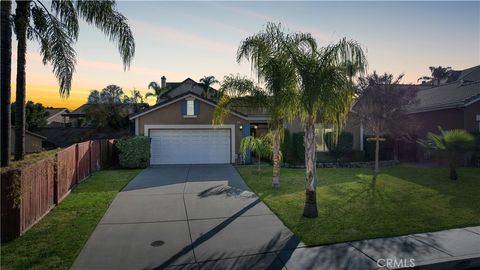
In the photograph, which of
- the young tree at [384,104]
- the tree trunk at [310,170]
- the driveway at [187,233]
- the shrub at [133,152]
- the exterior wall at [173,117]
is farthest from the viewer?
the exterior wall at [173,117]

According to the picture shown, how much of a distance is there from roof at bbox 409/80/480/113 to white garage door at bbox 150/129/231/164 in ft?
33.7

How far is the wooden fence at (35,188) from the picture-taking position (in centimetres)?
559

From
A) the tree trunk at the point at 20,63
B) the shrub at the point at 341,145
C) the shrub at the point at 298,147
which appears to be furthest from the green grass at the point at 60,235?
the shrub at the point at 341,145

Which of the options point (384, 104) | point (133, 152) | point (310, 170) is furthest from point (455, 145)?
point (133, 152)

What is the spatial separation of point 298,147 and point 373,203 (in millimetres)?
8302

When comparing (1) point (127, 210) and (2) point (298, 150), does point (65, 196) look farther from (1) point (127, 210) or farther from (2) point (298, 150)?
(2) point (298, 150)

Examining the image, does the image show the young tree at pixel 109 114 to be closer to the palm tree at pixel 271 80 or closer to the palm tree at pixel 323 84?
the palm tree at pixel 271 80

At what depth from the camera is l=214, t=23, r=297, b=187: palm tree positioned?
7.65 meters

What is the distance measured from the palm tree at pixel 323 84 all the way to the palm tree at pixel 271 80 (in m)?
0.40

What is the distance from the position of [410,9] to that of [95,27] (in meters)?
10.6

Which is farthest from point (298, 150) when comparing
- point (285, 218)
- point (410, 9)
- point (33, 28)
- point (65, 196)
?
point (33, 28)

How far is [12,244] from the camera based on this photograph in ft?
17.7

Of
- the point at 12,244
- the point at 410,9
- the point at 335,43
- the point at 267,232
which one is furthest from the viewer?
the point at 410,9

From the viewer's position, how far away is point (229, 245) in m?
5.51
